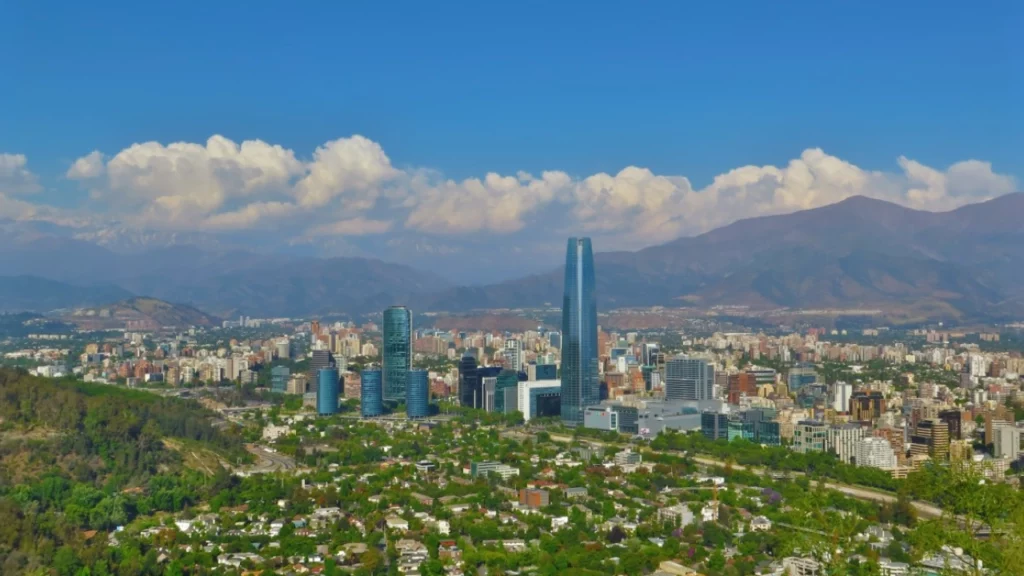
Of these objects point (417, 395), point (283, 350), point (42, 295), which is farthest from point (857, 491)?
point (42, 295)

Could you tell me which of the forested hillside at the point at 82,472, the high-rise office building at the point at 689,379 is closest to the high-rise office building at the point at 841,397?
the high-rise office building at the point at 689,379

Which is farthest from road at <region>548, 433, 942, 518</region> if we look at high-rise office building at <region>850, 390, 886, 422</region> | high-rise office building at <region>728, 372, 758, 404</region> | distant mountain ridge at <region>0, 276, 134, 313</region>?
distant mountain ridge at <region>0, 276, 134, 313</region>

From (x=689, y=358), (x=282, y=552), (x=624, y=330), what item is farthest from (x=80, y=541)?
(x=624, y=330)

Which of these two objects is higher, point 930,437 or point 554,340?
point 554,340

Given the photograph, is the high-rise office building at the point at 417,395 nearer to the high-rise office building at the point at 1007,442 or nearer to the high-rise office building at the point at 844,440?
the high-rise office building at the point at 844,440

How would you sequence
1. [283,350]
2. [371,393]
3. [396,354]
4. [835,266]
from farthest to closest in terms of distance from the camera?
[835,266] < [283,350] < [396,354] < [371,393]

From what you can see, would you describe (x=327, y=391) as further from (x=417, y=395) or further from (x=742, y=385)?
(x=742, y=385)
